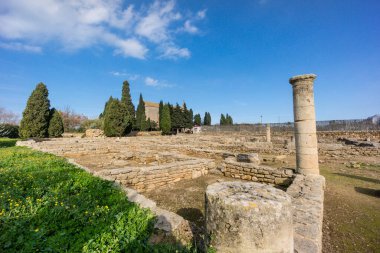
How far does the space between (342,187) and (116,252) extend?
7.47m

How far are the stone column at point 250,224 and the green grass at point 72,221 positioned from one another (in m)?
0.72

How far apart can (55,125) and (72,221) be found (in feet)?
99.9

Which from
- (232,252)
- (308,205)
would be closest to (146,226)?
(232,252)

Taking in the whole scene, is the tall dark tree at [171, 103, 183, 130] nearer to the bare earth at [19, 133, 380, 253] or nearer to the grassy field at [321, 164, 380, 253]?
the bare earth at [19, 133, 380, 253]

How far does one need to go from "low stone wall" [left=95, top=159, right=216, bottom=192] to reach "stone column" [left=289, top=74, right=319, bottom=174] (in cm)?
405

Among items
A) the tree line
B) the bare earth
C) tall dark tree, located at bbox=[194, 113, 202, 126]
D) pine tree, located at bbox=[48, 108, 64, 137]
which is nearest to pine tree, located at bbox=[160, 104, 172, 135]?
the tree line

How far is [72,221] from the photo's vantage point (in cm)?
303

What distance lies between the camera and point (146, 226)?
9.83ft

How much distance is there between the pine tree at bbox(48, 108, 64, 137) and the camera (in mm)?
27516

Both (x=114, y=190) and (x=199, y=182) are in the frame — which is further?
(x=199, y=182)

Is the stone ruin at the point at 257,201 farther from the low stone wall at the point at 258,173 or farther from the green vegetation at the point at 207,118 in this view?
the green vegetation at the point at 207,118

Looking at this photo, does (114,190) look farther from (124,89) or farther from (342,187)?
(124,89)

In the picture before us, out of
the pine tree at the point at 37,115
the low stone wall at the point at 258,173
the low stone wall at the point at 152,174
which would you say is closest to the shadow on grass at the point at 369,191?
the low stone wall at the point at 258,173

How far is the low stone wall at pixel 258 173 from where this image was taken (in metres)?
6.96
